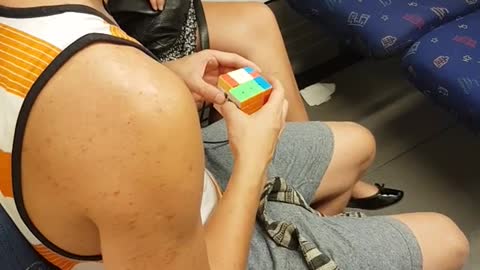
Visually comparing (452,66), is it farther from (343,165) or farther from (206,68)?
(206,68)

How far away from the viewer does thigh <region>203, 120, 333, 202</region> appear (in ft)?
3.68

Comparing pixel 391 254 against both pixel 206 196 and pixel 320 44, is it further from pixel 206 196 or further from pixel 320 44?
pixel 320 44

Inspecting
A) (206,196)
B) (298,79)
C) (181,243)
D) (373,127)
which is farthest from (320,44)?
(181,243)

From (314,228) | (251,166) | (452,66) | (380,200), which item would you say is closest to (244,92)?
(251,166)

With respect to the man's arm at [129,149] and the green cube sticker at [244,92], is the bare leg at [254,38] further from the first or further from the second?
the man's arm at [129,149]

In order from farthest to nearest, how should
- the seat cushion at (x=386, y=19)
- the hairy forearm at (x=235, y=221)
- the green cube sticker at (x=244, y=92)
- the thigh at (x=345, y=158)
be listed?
1. the seat cushion at (x=386, y=19)
2. the thigh at (x=345, y=158)
3. the green cube sticker at (x=244, y=92)
4. the hairy forearm at (x=235, y=221)

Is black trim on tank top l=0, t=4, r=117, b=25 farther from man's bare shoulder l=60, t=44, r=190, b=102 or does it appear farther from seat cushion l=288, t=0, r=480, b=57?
seat cushion l=288, t=0, r=480, b=57

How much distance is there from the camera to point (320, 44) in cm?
210

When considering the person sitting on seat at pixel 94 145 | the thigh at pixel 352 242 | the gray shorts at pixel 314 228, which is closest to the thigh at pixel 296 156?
the gray shorts at pixel 314 228

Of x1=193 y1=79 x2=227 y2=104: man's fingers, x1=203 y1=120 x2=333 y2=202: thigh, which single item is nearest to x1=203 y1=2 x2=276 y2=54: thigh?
x1=203 y1=120 x2=333 y2=202: thigh

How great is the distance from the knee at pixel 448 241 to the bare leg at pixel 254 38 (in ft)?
1.42

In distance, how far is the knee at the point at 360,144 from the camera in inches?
49.7

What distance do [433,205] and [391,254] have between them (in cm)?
67

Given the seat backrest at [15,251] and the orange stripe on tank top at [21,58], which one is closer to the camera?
the orange stripe on tank top at [21,58]
